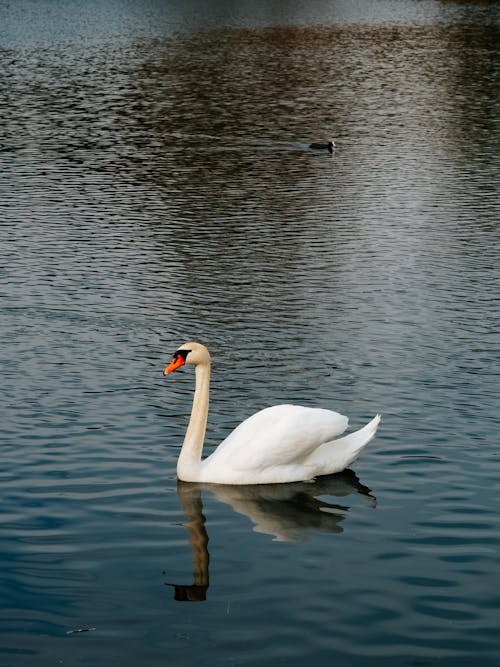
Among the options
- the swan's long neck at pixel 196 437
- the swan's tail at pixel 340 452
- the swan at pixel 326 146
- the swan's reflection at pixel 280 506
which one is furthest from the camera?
the swan at pixel 326 146

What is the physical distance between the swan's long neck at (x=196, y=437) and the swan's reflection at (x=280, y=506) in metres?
0.19

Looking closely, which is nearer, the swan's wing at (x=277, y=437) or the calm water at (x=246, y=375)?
the calm water at (x=246, y=375)

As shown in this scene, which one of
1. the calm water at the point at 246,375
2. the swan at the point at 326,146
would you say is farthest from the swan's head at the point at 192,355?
the swan at the point at 326,146

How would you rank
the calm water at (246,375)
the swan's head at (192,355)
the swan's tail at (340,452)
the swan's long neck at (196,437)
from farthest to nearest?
the swan's head at (192,355)
the swan's tail at (340,452)
the swan's long neck at (196,437)
the calm water at (246,375)

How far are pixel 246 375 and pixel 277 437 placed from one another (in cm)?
567

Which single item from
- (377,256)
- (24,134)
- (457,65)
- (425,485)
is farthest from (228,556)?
(457,65)

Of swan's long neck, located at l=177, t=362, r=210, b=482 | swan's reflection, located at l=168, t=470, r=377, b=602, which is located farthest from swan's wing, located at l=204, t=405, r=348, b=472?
swan's reflection, located at l=168, t=470, r=377, b=602

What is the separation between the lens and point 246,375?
72.7 ft

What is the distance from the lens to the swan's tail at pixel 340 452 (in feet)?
56.3

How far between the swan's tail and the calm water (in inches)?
12.1

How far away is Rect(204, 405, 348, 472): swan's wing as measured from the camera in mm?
16594

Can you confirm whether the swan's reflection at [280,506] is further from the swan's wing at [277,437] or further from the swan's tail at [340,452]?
the swan's wing at [277,437]

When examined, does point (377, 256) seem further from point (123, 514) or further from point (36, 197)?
point (123, 514)

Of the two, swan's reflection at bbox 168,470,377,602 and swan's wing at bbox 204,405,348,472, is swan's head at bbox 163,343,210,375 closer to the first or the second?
swan's wing at bbox 204,405,348,472
